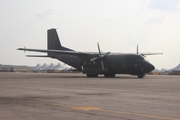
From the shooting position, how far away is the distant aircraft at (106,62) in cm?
4408

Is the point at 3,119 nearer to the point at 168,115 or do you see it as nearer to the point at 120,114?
the point at 120,114

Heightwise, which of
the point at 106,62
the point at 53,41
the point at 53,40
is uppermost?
the point at 53,40

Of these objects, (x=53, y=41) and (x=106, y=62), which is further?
(x=53, y=41)

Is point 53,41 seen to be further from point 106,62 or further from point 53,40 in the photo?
point 106,62

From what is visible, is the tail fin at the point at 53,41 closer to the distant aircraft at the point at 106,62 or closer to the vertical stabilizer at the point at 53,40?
the vertical stabilizer at the point at 53,40

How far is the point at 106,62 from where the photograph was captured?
47219 mm

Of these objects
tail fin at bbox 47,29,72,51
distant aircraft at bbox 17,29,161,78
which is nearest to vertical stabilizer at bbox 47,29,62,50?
tail fin at bbox 47,29,72,51

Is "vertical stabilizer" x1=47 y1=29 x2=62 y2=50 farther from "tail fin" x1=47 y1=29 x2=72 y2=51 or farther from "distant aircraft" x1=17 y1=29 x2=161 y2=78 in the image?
"distant aircraft" x1=17 y1=29 x2=161 y2=78

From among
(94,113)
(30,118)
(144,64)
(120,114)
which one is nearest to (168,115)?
(120,114)

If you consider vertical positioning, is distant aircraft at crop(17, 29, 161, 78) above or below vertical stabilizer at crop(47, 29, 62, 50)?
below

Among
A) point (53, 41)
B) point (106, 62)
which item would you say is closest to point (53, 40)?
point (53, 41)

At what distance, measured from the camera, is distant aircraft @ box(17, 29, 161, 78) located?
44075 mm

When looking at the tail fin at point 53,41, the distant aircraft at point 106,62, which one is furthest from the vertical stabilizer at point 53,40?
the distant aircraft at point 106,62

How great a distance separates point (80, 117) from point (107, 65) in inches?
1485
